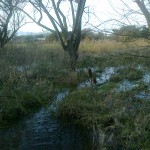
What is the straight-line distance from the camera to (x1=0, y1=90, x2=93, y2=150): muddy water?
7.31 m

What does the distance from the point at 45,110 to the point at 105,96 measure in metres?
1.65

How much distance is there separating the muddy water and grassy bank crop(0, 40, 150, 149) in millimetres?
332

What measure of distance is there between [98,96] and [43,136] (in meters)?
2.55

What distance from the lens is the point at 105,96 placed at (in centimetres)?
989

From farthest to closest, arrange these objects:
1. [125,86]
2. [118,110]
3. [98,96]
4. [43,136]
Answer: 1. [125,86]
2. [98,96]
3. [118,110]
4. [43,136]

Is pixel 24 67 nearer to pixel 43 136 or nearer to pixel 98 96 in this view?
pixel 98 96

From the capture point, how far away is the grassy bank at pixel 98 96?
24.3 feet

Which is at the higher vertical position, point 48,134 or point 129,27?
point 129,27

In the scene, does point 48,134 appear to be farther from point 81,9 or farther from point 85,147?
point 81,9

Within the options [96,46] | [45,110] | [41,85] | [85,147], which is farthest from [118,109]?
[96,46]

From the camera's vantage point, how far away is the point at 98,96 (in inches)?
392

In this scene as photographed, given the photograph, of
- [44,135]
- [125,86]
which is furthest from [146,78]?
[44,135]

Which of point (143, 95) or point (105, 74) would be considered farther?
point (105, 74)

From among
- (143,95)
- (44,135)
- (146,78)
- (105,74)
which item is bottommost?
(44,135)
